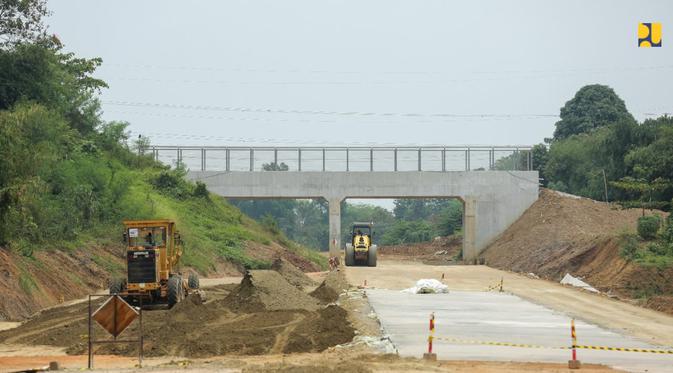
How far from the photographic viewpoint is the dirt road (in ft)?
113

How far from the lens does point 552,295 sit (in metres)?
47.9

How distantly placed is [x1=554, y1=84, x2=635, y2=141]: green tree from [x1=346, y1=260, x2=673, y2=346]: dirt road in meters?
52.1

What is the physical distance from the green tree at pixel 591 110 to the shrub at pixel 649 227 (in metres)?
Result: 64.7

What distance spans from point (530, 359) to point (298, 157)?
5901 centimetres

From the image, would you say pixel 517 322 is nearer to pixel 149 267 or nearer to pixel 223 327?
pixel 223 327

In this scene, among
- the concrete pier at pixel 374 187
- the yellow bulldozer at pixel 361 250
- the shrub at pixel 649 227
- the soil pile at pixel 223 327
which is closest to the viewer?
the soil pile at pixel 223 327

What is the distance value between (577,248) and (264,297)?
32.3 meters

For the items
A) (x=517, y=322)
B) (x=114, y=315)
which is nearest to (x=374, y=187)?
(x=517, y=322)

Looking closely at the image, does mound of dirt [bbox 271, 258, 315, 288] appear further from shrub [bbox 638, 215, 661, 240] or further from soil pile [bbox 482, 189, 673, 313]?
shrub [bbox 638, 215, 661, 240]

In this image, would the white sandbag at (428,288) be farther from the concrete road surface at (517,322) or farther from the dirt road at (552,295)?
the dirt road at (552,295)

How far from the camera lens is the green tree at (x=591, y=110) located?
121562 millimetres

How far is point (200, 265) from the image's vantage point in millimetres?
57531

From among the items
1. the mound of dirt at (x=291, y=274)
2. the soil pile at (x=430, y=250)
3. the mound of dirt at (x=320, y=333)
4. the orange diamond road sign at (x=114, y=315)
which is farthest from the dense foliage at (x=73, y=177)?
the soil pile at (x=430, y=250)

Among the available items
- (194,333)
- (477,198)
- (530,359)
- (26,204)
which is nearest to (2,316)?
(26,204)
